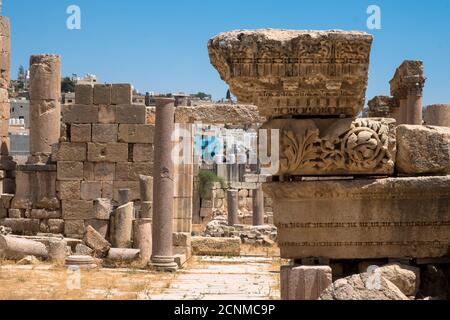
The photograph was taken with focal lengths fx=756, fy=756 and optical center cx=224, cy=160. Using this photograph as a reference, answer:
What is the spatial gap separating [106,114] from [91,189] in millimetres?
1820

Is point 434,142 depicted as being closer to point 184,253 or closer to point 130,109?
point 184,253

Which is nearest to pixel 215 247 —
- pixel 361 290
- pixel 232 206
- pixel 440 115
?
pixel 440 115

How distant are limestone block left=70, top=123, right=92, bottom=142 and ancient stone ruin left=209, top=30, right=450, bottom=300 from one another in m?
12.1

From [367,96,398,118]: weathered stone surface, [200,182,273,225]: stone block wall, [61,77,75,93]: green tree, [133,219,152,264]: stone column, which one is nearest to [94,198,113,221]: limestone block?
[133,219,152,264]: stone column

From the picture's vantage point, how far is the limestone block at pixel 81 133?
1783 centimetres

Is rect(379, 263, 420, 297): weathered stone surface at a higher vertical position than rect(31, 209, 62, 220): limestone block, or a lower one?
higher

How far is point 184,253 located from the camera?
1670 cm

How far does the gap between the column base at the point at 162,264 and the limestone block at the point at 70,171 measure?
4446 mm

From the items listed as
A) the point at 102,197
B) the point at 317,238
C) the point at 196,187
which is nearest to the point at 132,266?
the point at 102,197

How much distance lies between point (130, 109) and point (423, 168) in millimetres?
12310

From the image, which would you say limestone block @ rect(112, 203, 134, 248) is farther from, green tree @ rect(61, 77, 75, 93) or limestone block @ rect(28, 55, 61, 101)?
green tree @ rect(61, 77, 75, 93)

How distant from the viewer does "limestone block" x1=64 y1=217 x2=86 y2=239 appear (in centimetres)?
1780

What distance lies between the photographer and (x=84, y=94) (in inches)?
700

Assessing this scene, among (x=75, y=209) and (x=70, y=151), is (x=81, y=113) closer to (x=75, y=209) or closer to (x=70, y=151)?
(x=70, y=151)
